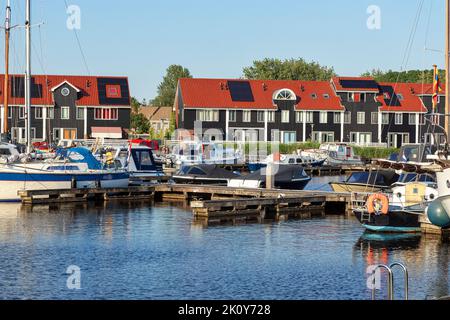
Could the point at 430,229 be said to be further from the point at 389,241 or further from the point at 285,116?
the point at 285,116

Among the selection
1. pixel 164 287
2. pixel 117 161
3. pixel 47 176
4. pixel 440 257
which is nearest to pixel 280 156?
pixel 117 161

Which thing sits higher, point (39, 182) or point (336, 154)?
point (336, 154)

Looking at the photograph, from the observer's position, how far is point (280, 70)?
157 m

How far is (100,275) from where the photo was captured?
28188 millimetres

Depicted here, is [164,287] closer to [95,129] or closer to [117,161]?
[117,161]

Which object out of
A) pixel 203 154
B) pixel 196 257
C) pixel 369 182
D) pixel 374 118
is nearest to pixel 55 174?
pixel 369 182

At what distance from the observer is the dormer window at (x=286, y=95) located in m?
106

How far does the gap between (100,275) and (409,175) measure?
72.2ft

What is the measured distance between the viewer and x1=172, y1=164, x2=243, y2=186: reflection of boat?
182 ft

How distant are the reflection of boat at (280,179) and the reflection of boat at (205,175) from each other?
56.8 inches

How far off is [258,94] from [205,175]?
170ft

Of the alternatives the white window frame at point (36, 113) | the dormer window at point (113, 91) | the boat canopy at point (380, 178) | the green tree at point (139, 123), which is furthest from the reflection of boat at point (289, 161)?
the green tree at point (139, 123)

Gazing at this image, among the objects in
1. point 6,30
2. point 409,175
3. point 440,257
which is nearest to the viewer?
point 440,257

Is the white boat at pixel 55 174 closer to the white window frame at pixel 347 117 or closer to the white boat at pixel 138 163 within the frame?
the white boat at pixel 138 163
